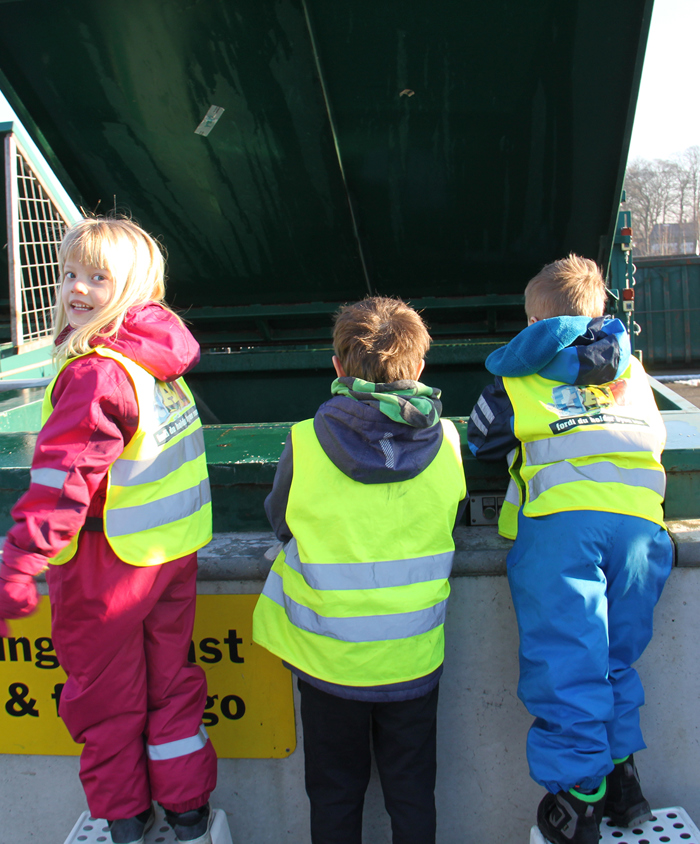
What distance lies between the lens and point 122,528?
1.30 metres

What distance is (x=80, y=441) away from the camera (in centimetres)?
121

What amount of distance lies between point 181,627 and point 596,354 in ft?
3.66

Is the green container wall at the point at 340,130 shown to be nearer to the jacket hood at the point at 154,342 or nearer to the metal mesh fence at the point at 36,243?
the metal mesh fence at the point at 36,243

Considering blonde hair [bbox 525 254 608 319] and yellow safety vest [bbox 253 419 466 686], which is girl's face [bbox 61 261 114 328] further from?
blonde hair [bbox 525 254 608 319]

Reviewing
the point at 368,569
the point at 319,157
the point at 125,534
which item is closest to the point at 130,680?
the point at 125,534

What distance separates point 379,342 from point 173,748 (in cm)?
99

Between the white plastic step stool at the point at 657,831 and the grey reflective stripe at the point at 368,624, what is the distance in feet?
1.89

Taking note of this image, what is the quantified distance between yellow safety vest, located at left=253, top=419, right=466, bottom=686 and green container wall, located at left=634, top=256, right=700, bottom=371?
38.0ft

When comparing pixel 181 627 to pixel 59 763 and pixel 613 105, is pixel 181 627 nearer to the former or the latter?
pixel 59 763

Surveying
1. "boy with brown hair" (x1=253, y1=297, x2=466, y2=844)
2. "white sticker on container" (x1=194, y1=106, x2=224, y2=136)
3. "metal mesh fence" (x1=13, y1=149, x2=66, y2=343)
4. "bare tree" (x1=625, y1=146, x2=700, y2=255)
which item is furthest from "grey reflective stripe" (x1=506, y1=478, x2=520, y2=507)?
"bare tree" (x1=625, y1=146, x2=700, y2=255)

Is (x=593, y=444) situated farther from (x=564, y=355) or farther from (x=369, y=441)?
(x=369, y=441)

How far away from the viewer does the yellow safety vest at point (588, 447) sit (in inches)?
55.2

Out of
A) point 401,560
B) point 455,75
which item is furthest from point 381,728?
point 455,75

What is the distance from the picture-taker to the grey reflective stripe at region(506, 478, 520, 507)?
1.56m
